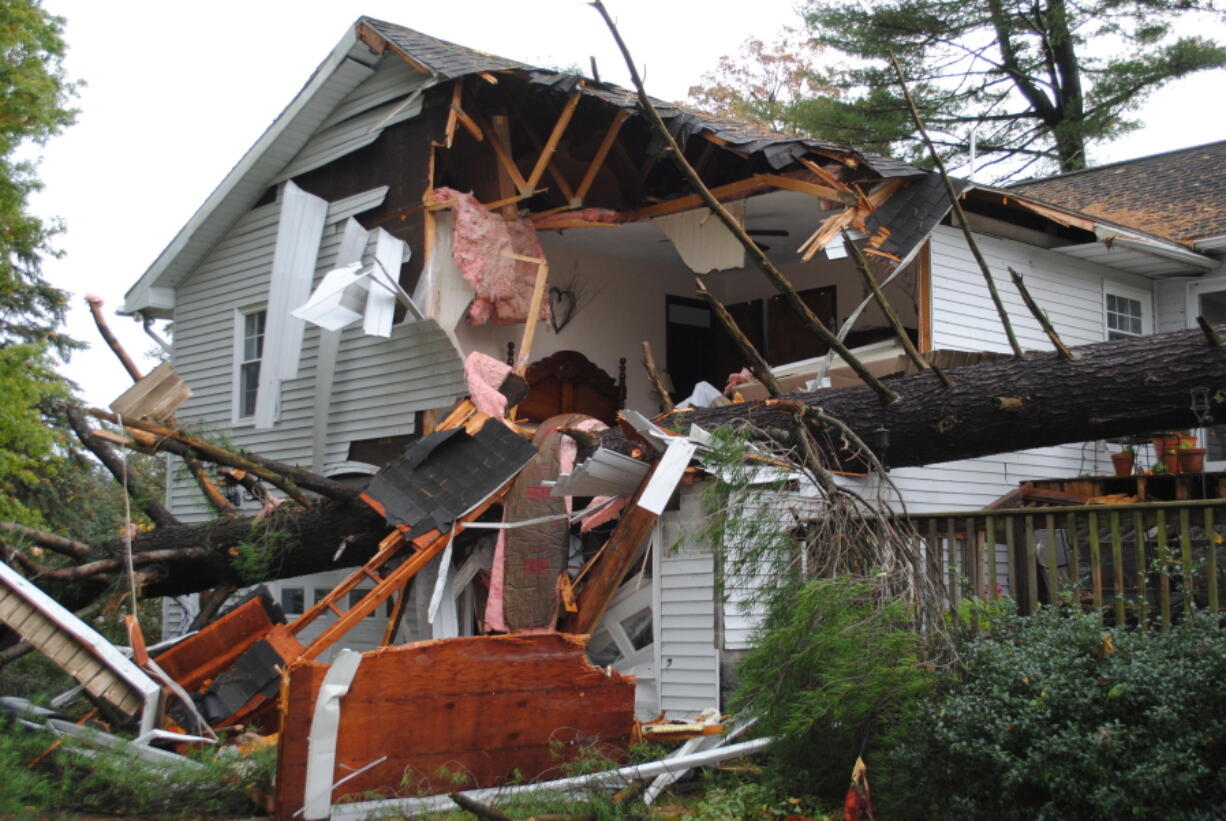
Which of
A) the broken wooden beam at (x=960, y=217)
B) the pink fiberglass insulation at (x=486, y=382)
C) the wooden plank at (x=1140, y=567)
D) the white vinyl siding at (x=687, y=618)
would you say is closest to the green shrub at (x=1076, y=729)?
the wooden plank at (x=1140, y=567)

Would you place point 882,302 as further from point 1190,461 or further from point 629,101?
point 1190,461

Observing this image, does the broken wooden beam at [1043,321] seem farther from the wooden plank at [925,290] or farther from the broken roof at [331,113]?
the wooden plank at [925,290]

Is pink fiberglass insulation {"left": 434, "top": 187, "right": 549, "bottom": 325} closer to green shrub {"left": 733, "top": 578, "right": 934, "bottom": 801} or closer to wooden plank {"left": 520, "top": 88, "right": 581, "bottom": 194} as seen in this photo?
wooden plank {"left": 520, "top": 88, "right": 581, "bottom": 194}

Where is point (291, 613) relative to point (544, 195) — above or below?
below

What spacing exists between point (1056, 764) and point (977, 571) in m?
2.13

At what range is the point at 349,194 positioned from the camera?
46.7 ft

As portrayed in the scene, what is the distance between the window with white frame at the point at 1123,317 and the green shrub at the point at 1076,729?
899cm

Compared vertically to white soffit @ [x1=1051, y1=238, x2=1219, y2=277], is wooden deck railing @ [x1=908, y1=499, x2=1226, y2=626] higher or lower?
lower

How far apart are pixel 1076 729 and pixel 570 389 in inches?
395

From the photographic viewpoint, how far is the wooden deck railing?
5949 millimetres

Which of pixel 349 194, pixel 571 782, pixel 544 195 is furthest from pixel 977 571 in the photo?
pixel 349 194

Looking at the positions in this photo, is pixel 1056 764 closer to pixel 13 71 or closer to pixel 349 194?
pixel 349 194

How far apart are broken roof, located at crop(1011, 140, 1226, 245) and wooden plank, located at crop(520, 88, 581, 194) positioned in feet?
22.5

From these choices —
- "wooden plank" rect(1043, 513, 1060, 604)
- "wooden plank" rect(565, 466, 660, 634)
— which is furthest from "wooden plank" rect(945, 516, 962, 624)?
"wooden plank" rect(565, 466, 660, 634)
